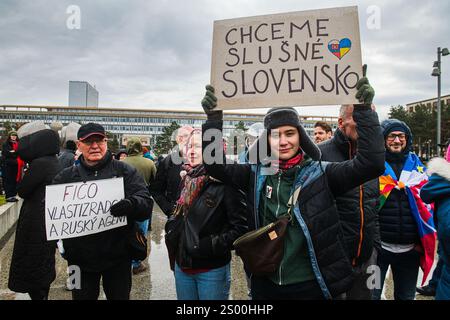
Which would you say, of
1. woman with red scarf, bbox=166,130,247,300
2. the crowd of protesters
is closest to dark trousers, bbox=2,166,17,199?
the crowd of protesters

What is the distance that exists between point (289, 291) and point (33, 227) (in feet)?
8.42

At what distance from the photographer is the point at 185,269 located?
2.47 meters

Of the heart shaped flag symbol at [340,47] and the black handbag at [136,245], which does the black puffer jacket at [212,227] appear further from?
the heart shaped flag symbol at [340,47]

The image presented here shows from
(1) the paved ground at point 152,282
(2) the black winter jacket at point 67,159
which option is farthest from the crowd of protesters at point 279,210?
(2) the black winter jacket at point 67,159

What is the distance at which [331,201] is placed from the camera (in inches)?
75.7

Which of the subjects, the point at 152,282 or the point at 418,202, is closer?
the point at 418,202

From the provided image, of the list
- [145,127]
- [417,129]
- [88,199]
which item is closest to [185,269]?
[88,199]

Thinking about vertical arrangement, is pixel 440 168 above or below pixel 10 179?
above

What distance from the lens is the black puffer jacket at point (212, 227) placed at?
94.3 inches

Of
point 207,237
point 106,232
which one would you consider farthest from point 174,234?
point 106,232

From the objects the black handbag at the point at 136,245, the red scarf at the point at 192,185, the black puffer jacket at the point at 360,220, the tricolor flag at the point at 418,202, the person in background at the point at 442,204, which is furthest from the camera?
the tricolor flag at the point at 418,202

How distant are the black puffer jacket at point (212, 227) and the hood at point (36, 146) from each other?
1.79 metres

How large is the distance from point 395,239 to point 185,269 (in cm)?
186

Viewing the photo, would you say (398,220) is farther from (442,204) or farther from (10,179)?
(10,179)
